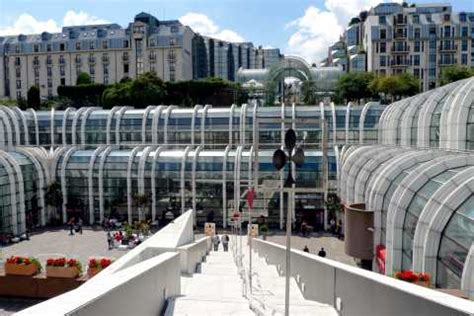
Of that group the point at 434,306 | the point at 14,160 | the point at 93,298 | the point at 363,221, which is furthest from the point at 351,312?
the point at 14,160

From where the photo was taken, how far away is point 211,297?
10859mm

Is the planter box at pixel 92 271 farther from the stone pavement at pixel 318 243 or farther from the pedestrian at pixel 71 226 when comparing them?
the pedestrian at pixel 71 226

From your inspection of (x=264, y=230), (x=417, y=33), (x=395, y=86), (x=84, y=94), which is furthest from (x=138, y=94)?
(x=417, y=33)

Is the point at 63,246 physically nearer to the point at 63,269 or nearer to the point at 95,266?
the point at 63,269

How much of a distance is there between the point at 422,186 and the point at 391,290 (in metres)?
17.4

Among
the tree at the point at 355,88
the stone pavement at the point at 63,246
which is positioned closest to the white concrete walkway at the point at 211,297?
the stone pavement at the point at 63,246

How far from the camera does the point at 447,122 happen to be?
3020 cm

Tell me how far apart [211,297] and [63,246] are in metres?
30.7

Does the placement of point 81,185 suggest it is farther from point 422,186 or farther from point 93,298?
point 93,298

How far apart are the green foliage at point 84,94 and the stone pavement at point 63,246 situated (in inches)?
2120

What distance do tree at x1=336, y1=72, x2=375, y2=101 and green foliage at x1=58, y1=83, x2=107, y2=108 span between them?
4595cm

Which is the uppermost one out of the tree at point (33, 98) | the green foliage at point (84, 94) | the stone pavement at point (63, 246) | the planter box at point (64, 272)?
the green foliage at point (84, 94)

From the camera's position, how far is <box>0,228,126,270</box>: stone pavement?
35287mm

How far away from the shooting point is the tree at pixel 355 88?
78.6m
